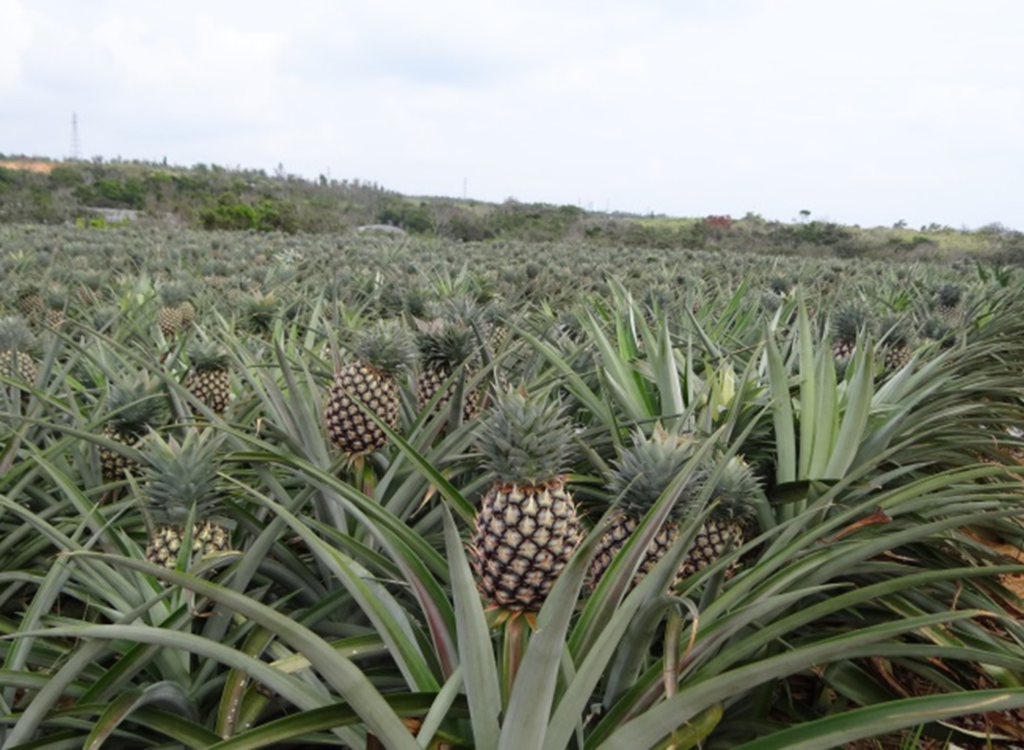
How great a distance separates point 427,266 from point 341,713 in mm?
7387

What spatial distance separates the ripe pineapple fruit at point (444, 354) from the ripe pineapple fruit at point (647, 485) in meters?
0.99

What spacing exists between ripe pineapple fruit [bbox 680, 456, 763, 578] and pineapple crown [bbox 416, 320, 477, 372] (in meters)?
1.08

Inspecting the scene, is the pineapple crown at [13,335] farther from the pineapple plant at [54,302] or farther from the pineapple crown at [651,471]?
the pineapple crown at [651,471]

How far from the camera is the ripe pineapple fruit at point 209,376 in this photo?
272 cm

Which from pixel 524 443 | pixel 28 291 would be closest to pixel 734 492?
pixel 524 443

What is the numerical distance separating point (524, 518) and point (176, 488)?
2.58 feet

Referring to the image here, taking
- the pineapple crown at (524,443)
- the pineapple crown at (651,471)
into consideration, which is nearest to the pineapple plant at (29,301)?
the pineapple crown at (524,443)

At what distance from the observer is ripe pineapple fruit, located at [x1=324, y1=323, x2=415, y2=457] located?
218cm

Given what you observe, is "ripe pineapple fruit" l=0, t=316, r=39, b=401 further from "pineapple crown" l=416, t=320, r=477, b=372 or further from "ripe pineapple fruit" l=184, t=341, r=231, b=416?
"pineapple crown" l=416, t=320, r=477, b=372

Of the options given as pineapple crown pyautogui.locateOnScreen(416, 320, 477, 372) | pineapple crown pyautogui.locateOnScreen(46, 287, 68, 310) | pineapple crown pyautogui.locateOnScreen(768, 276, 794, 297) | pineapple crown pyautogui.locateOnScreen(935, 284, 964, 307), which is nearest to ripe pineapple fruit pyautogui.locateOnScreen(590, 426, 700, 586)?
Answer: pineapple crown pyautogui.locateOnScreen(416, 320, 477, 372)

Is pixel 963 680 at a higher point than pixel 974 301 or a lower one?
lower

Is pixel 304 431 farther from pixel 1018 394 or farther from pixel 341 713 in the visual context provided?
pixel 1018 394

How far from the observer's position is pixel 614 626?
118 cm

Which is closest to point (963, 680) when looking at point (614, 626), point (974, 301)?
point (614, 626)
